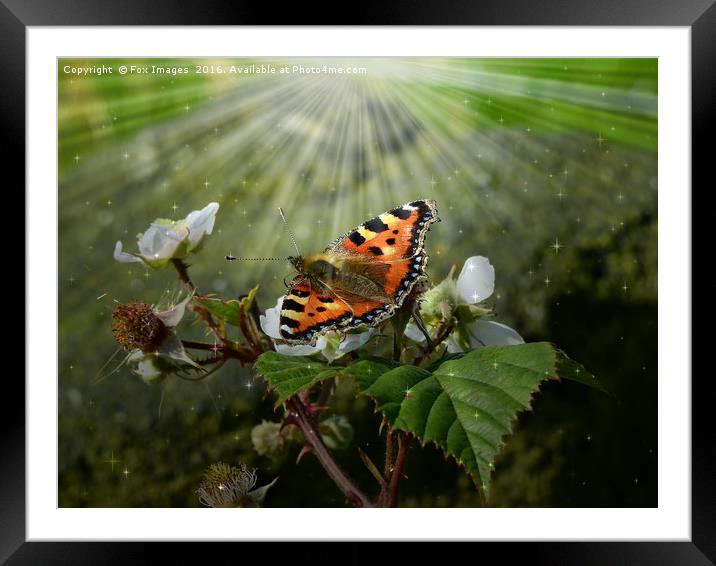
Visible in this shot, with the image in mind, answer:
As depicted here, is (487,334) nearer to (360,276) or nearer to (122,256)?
(360,276)

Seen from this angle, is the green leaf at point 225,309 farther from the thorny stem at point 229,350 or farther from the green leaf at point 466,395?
the green leaf at point 466,395

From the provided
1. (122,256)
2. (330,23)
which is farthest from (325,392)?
(330,23)

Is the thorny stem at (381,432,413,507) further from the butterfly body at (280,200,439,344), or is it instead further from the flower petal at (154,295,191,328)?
the flower petal at (154,295,191,328)

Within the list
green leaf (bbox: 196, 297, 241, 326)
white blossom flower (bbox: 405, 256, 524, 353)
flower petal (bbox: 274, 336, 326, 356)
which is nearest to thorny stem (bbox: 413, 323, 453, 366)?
white blossom flower (bbox: 405, 256, 524, 353)
